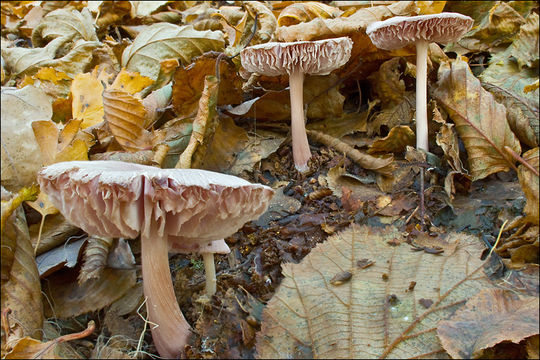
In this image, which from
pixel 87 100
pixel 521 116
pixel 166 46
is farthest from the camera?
pixel 166 46

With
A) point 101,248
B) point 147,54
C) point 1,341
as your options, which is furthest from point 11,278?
point 147,54

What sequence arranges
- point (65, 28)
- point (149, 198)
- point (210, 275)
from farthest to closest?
1. point (65, 28)
2. point (210, 275)
3. point (149, 198)

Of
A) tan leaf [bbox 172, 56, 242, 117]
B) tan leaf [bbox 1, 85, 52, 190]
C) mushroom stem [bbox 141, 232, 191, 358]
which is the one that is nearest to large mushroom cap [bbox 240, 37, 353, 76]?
tan leaf [bbox 172, 56, 242, 117]

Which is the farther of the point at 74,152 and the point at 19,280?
the point at 74,152

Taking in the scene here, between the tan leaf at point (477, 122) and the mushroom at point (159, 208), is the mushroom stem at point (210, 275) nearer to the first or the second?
the mushroom at point (159, 208)

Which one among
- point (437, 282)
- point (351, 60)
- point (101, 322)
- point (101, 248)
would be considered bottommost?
point (101, 322)

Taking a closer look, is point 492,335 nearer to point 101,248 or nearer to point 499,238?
point 499,238

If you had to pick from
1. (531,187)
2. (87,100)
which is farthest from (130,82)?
(531,187)

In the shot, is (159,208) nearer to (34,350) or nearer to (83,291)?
(34,350)
